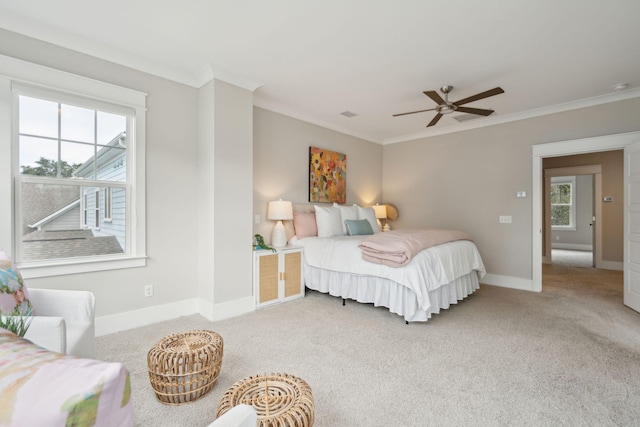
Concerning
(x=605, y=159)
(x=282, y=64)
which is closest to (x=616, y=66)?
(x=282, y=64)

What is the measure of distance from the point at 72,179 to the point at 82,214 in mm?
318

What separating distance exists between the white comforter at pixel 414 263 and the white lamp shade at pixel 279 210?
0.43m

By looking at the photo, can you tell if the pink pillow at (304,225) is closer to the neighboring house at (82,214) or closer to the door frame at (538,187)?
the neighboring house at (82,214)

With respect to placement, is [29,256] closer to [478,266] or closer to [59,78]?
[59,78]

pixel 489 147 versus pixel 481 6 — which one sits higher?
pixel 481 6

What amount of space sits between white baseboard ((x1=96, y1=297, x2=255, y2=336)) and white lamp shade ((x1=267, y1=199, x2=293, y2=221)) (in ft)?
3.60

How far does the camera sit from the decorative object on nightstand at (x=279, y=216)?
406 cm

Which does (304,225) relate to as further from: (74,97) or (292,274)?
(74,97)

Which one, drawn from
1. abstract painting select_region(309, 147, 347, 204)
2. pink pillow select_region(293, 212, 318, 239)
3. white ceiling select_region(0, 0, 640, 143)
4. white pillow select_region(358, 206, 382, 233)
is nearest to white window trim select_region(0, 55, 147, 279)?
white ceiling select_region(0, 0, 640, 143)

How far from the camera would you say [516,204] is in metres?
4.61

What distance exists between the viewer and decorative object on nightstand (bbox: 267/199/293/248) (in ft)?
13.3

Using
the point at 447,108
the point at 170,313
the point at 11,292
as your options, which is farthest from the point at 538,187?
the point at 11,292

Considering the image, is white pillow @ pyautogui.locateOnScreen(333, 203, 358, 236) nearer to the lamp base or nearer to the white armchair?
the lamp base

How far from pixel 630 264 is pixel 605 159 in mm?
3740
